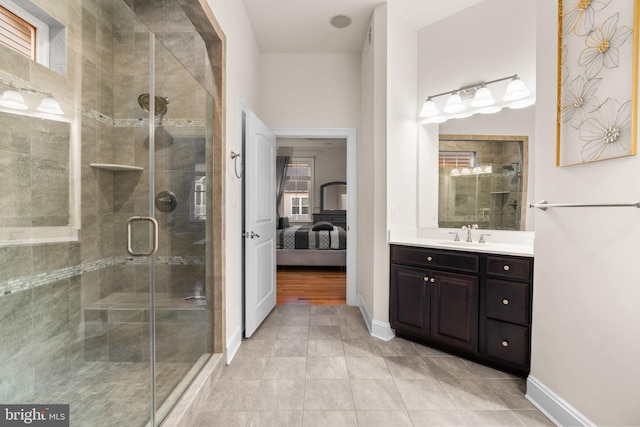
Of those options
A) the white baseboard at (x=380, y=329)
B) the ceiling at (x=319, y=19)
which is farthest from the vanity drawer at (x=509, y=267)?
the ceiling at (x=319, y=19)

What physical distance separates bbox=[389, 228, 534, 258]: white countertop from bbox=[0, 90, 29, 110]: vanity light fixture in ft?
8.44

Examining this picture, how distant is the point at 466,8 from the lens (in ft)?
8.36

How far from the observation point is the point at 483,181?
258 cm

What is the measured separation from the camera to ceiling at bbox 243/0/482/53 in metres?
2.54

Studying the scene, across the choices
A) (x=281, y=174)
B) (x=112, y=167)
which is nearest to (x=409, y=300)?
(x=112, y=167)

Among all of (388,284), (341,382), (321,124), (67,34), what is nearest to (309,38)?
(321,124)

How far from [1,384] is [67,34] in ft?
6.51

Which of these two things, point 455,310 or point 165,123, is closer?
point 165,123

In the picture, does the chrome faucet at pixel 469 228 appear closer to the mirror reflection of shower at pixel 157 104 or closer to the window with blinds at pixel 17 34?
the mirror reflection of shower at pixel 157 104

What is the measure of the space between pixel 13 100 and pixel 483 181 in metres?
3.26

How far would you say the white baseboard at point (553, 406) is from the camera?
143 cm

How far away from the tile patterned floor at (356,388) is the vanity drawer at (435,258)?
0.72 meters

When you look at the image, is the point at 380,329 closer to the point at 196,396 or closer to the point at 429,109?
the point at 196,396

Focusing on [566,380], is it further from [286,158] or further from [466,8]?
[286,158]
